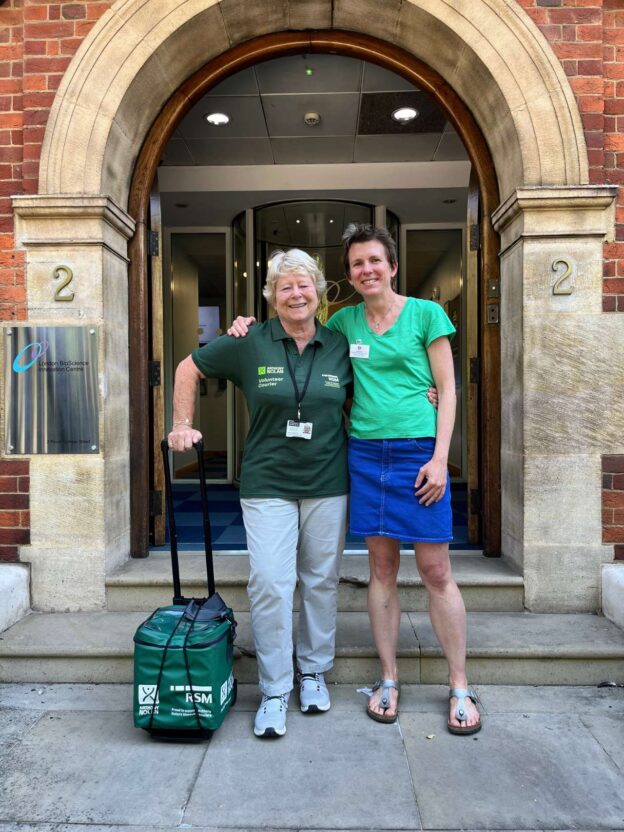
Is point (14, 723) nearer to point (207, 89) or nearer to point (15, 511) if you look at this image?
point (15, 511)

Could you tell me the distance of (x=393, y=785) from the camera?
2.06 metres

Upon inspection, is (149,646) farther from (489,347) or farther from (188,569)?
(489,347)

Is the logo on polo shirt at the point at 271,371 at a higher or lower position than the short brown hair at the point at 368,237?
lower

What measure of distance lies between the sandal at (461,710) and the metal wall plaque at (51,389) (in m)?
2.17

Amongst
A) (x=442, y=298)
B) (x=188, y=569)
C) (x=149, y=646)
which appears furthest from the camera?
(x=442, y=298)

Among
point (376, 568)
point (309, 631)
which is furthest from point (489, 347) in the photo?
point (309, 631)

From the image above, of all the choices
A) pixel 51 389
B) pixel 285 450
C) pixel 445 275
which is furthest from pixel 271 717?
pixel 445 275

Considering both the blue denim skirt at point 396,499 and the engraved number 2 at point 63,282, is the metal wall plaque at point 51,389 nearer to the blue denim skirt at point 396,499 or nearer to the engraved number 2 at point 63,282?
the engraved number 2 at point 63,282

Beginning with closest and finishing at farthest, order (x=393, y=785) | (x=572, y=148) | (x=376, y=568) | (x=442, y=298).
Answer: (x=393, y=785) → (x=376, y=568) → (x=572, y=148) → (x=442, y=298)

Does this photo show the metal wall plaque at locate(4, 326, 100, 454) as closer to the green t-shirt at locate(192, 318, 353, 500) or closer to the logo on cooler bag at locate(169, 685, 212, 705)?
the green t-shirt at locate(192, 318, 353, 500)

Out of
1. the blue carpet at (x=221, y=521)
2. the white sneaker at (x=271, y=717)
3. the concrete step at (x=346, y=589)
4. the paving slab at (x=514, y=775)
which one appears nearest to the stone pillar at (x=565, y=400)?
the concrete step at (x=346, y=589)

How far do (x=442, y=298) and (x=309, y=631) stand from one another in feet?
19.4

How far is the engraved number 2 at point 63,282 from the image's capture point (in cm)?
323

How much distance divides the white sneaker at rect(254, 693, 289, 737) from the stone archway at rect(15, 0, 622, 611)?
1291 millimetres
